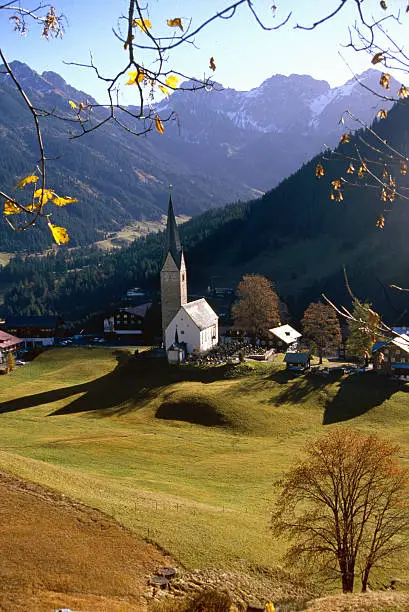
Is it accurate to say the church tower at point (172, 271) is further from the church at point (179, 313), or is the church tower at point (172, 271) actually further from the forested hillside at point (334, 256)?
the forested hillside at point (334, 256)

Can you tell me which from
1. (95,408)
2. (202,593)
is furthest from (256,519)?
(95,408)

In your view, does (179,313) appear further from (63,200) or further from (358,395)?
(63,200)

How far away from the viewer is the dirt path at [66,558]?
20734 millimetres

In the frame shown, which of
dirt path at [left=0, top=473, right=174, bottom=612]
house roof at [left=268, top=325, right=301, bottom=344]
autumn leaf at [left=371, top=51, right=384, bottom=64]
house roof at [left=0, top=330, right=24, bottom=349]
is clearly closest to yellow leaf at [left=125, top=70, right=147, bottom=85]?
autumn leaf at [left=371, top=51, right=384, bottom=64]

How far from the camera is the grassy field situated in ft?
101

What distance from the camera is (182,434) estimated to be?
55.9m

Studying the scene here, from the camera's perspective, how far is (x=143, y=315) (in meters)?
130

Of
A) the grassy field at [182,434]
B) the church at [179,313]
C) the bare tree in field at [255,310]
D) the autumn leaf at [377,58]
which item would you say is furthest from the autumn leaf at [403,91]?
the bare tree in field at [255,310]

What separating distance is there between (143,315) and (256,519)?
9979 centimetres

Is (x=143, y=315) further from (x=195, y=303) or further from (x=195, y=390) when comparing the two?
(x=195, y=390)

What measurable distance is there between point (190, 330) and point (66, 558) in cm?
5790

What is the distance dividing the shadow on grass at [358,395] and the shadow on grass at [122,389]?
16511 millimetres

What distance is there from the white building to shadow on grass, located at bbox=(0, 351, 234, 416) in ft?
15.1

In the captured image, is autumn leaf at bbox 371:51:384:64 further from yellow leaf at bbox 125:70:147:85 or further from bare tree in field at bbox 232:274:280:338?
bare tree in field at bbox 232:274:280:338
